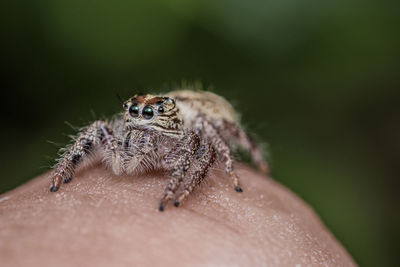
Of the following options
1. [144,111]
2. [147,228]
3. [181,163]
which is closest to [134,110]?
[144,111]

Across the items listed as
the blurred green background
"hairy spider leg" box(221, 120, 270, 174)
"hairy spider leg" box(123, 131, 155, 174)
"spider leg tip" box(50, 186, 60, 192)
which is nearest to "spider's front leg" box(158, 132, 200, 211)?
"hairy spider leg" box(123, 131, 155, 174)

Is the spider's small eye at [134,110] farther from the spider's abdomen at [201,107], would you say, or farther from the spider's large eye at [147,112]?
the spider's abdomen at [201,107]

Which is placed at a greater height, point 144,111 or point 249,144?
point 144,111

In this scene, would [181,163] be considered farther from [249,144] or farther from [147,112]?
[249,144]

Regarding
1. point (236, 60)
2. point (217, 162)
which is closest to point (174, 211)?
point (217, 162)

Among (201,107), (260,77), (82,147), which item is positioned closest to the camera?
(82,147)

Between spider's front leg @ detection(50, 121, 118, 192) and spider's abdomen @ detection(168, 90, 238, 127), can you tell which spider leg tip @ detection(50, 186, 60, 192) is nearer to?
spider's front leg @ detection(50, 121, 118, 192)

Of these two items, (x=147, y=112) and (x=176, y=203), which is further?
(x=147, y=112)

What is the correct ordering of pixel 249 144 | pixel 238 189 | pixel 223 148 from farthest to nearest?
pixel 249 144 → pixel 223 148 → pixel 238 189
